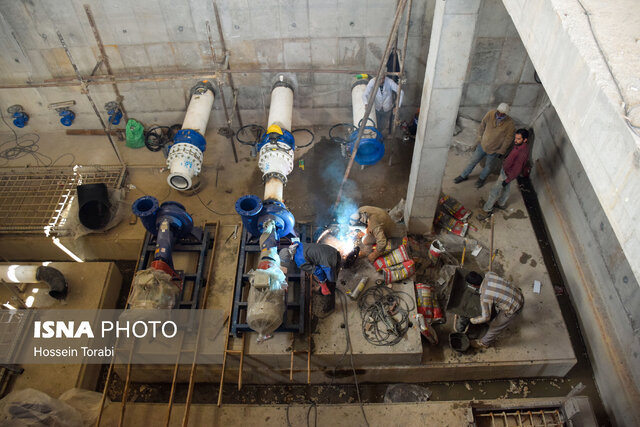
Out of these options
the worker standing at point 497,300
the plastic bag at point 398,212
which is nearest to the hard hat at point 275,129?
the plastic bag at point 398,212

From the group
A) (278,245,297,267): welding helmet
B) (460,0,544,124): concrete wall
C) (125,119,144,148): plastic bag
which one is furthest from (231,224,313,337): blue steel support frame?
(460,0,544,124): concrete wall

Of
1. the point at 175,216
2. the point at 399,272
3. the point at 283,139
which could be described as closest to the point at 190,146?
the point at 175,216

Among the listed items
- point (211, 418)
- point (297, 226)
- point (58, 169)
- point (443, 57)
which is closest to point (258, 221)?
point (297, 226)

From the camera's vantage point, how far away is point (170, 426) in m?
6.33

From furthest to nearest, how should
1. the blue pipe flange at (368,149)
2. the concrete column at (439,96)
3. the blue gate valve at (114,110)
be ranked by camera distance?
the blue gate valve at (114,110) → the blue pipe flange at (368,149) → the concrete column at (439,96)

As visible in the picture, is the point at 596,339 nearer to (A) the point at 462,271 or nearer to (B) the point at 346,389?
(A) the point at 462,271

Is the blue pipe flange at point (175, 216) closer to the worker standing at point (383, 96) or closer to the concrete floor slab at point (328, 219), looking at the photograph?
the concrete floor slab at point (328, 219)

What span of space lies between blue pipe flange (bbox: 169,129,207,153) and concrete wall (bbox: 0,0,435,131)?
1.83 m

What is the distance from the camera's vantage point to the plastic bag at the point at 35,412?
560 cm

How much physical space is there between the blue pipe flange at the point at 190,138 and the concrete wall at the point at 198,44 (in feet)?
6.02

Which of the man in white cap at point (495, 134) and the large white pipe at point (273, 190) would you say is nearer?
the large white pipe at point (273, 190)

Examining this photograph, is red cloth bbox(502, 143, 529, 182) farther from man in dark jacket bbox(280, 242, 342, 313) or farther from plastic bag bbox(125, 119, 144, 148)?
plastic bag bbox(125, 119, 144, 148)

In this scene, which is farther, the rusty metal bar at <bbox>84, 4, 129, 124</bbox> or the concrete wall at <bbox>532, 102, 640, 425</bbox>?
the rusty metal bar at <bbox>84, 4, 129, 124</bbox>

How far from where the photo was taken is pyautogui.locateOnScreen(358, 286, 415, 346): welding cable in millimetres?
6699
